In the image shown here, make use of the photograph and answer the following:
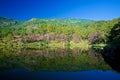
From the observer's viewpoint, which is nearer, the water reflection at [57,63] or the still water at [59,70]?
the still water at [59,70]

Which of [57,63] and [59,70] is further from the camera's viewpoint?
[57,63]

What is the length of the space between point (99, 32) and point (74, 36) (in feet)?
63.0

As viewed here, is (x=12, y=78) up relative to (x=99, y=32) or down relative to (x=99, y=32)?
down

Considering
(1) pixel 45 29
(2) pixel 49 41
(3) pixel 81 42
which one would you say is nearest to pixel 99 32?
(3) pixel 81 42

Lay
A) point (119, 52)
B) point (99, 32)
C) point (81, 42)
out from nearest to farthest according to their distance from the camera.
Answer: point (119, 52)
point (99, 32)
point (81, 42)

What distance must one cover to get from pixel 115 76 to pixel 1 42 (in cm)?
11457

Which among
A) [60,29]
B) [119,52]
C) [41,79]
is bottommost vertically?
[41,79]

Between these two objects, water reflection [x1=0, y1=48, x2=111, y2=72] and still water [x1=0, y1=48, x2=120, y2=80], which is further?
water reflection [x1=0, y1=48, x2=111, y2=72]

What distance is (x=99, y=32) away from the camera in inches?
4811

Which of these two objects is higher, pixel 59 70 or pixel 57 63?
pixel 57 63

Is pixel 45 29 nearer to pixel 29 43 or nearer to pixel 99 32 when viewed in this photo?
pixel 29 43

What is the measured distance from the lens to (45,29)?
150625 millimetres

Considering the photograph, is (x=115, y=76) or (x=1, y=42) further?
(x=1, y=42)

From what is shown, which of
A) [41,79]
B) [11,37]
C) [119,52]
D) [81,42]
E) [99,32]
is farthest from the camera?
[11,37]
